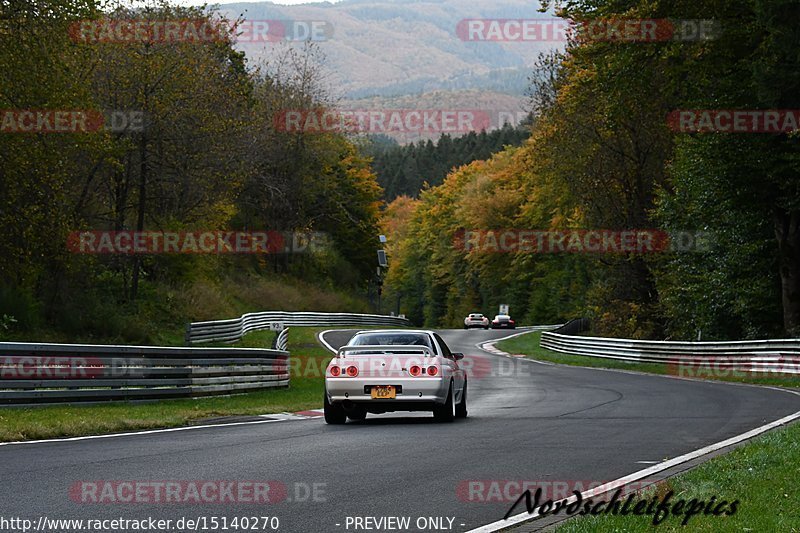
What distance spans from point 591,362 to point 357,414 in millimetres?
27930

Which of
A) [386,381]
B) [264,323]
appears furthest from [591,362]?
[386,381]

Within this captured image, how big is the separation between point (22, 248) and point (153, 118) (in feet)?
42.6

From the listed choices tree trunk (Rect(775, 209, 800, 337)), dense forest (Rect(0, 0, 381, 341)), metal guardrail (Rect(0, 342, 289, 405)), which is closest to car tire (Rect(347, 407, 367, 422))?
metal guardrail (Rect(0, 342, 289, 405))

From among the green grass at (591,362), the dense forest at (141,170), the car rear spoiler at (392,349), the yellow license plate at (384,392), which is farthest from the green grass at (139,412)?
the green grass at (591,362)

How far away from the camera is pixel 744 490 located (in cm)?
873

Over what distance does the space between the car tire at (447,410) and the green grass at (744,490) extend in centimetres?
484

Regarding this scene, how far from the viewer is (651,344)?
39.9 meters

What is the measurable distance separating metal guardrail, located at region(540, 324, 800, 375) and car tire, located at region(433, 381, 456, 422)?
15.5m

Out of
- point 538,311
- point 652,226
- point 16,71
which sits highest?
point 16,71

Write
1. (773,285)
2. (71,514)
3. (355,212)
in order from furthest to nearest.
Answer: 1. (355,212)
2. (773,285)
3. (71,514)

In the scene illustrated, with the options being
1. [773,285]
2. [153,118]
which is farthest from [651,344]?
[153,118]

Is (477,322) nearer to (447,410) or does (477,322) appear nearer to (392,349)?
(447,410)

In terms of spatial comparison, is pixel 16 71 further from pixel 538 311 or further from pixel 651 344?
pixel 538 311

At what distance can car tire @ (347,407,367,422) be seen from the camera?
16525 millimetres
